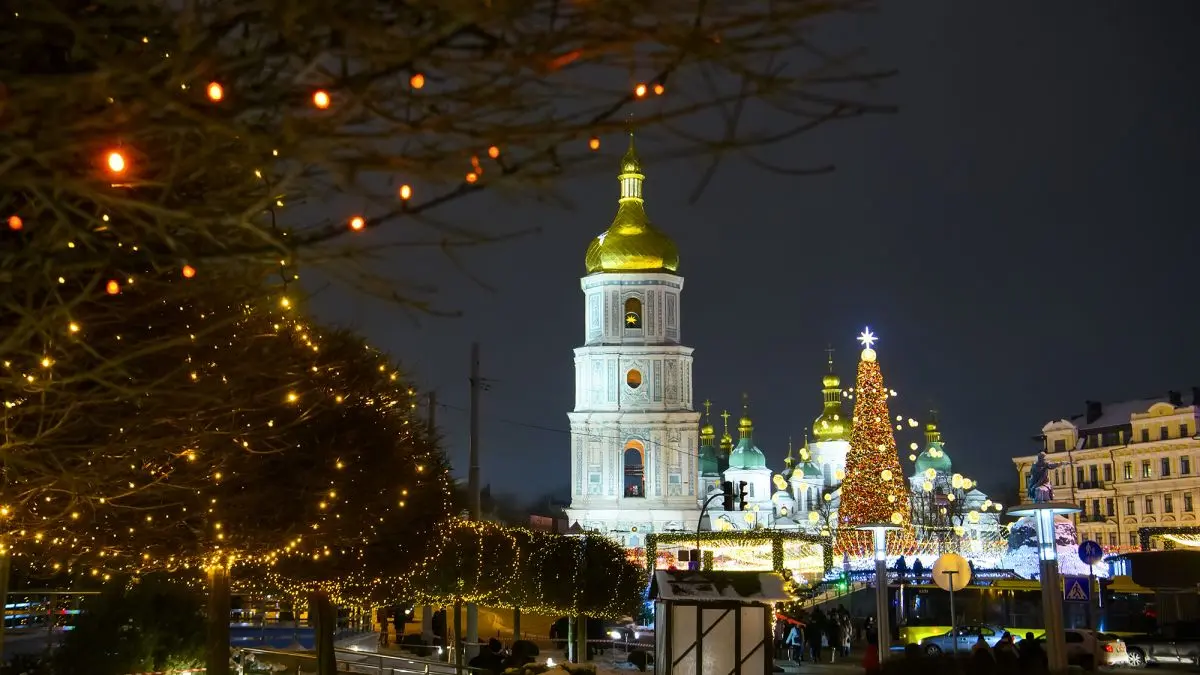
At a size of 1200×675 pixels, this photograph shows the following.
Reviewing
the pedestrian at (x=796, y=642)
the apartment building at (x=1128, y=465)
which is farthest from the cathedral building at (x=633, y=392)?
the pedestrian at (x=796, y=642)

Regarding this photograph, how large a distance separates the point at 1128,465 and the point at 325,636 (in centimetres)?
7161

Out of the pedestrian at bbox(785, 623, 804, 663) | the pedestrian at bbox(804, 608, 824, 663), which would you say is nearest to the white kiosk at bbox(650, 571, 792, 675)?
the pedestrian at bbox(785, 623, 804, 663)

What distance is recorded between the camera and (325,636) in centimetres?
2411

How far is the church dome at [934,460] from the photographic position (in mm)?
108062

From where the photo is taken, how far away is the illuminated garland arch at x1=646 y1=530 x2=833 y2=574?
52188mm

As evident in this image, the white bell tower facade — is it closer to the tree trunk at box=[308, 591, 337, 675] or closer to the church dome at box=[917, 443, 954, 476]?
the church dome at box=[917, 443, 954, 476]

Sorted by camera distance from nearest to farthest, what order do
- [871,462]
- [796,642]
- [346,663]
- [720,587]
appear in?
1. [720,587]
2. [346,663]
3. [796,642]
4. [871,462]

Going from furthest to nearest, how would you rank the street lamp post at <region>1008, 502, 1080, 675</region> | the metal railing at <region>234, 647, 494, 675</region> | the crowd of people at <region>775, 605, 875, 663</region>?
1. the crowd of people at <region>775, 605, 875, 663</region>
2. the metal railing at <region>234, 647, 494, 675</region>
3. the street lamp post at <region>1008, 502, 1080, 675</region>

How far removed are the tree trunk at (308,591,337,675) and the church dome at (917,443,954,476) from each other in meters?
87.9

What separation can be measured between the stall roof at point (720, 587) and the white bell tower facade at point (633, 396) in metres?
66.5

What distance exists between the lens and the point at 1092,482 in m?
87.9

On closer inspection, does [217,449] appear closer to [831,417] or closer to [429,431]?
[429,431]

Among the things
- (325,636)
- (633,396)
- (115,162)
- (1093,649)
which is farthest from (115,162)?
(633,396)

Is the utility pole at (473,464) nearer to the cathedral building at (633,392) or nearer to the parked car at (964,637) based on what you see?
the parked car at (964,637)
